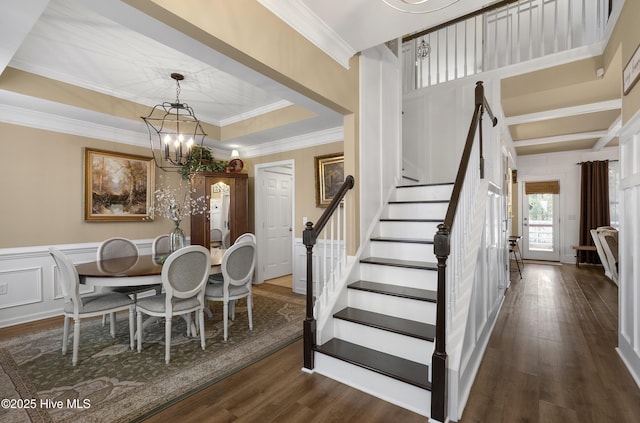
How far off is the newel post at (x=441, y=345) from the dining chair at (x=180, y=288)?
1952 mm

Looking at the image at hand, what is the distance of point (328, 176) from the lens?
461 centimetres

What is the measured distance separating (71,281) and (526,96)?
558 centimetres

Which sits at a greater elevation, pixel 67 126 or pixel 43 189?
pixel 67 126

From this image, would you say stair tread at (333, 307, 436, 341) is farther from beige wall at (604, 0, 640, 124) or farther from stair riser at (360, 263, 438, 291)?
beige wall at (604, 0, 640, 124)

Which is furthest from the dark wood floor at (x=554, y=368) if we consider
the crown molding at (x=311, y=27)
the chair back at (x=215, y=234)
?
the chair back at (x=215, y=234)

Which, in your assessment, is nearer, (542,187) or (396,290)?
(396,290)

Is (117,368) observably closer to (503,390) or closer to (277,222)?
(503,390)

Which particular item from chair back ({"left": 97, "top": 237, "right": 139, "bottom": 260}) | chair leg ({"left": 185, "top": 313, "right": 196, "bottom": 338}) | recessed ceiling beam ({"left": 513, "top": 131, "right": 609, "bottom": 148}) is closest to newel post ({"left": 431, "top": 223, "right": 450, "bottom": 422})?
chair leg ({"left": 185, "top": 313, "right": 196, "bottom": 338})

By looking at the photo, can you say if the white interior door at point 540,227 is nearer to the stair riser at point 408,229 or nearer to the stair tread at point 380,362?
the stair riser at point 408,229

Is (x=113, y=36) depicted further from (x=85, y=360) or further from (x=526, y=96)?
(x=526, y=96)

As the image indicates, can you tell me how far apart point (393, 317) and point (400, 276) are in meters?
0.39

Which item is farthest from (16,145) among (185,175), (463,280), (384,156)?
(463,280)

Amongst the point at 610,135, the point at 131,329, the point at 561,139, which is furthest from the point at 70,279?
the point at 610,135

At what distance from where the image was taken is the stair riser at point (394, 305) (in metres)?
2.33
